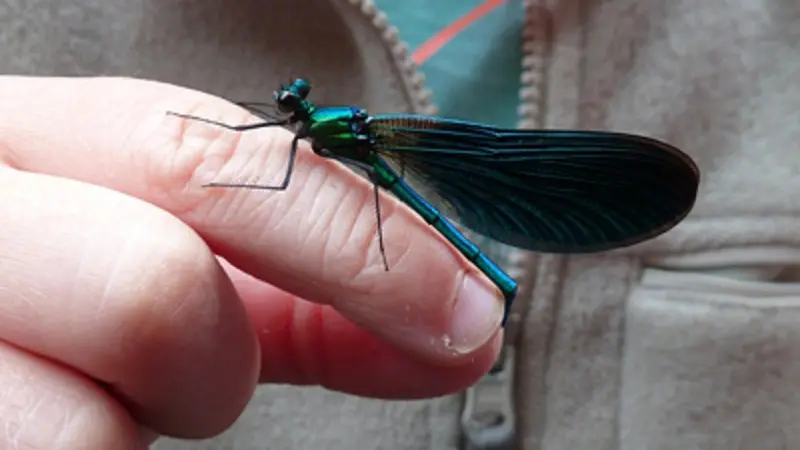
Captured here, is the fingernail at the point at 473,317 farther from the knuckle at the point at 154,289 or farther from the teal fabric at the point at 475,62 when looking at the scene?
the teal fabric at the point at 475,62

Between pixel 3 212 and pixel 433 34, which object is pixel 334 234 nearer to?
pixel 3 212

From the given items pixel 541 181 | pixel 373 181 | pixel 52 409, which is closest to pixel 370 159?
pixel 373 181

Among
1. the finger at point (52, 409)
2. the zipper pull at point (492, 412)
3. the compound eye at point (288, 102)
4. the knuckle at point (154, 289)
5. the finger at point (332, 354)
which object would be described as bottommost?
the zipper pull at point (492, 412)

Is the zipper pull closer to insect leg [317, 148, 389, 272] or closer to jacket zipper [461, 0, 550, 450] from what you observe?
jacket zipper [461, 0, 550, 450]

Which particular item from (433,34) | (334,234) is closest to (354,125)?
(334,234)

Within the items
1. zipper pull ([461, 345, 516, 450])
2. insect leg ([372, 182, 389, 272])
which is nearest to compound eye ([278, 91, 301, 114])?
insect leg ([372, 182, 389, 272])

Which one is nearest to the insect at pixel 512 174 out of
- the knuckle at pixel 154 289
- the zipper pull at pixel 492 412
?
the knuckle at pixel 154 289

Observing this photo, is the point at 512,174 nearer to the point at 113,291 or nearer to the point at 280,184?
the point at 280,184

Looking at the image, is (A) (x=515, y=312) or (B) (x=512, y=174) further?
(A) (x=515, y=312)

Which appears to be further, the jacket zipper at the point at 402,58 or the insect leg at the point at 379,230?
the jacket zipper at the point at 402,58
